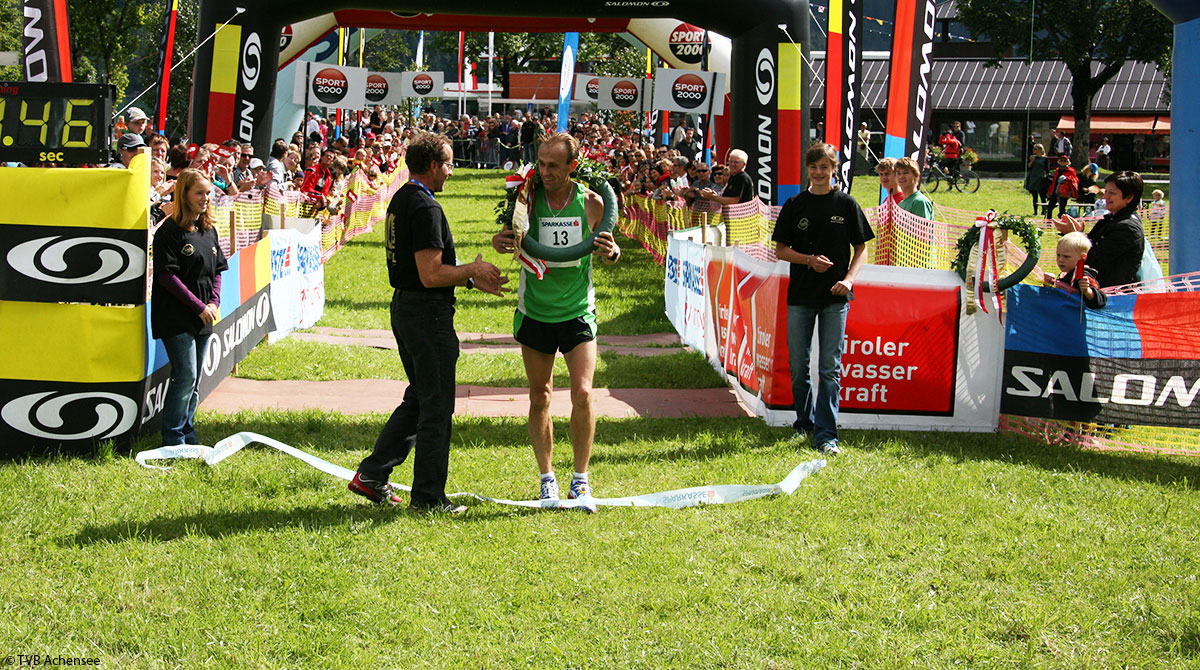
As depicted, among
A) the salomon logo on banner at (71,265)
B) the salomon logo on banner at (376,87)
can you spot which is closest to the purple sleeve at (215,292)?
the salomon logo on banner at (71,265)

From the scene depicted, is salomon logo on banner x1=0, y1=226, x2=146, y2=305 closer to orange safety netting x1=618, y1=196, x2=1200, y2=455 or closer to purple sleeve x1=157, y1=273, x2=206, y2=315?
purple sleeve x1=157, y1=273, x2=206, y2=315

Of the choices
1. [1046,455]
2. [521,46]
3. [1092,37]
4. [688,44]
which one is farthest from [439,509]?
[521,46]

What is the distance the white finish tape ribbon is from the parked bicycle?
99.3 feet

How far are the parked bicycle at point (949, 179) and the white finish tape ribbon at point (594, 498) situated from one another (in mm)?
30256

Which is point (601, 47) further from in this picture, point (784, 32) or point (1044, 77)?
point (784, 32)

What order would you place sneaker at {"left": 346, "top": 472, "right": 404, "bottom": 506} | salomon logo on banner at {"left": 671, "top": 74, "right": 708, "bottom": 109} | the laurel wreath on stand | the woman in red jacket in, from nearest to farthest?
sneaker at {"left": 346, "top": 472, "right": 404, "bottom": 506}, the laurel wreath on stand, salomon logo on banner at {"left": 671, "top": 74, "right": 708, "bottom": 109}, the woman in red jacket

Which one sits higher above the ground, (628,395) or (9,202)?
(9,202)

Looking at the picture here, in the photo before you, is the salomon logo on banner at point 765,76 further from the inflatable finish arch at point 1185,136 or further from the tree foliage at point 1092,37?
the tree foliage at point 1092,37

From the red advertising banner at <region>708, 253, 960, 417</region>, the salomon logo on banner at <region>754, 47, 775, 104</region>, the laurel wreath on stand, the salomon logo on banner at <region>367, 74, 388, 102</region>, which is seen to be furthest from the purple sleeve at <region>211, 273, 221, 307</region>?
the salomon logo on banner at <region>367, 74, 388, 102</region>

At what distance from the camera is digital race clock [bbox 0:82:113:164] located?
21.5 ft

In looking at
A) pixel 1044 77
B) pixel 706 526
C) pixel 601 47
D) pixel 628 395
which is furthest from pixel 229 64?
pixel 601 47

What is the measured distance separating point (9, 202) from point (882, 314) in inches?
220

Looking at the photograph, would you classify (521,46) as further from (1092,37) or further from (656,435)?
(656,435)

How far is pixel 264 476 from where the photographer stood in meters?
6.23
